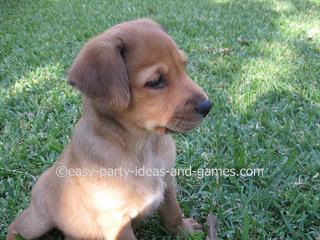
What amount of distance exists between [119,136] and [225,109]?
6.57ft

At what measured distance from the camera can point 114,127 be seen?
237 centimetres

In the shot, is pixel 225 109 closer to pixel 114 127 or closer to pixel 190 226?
pixel 190 226

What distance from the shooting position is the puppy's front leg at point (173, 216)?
280 cm

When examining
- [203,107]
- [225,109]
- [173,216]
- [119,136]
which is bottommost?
[225,109]

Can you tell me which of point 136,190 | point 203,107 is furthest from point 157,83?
point 136,190

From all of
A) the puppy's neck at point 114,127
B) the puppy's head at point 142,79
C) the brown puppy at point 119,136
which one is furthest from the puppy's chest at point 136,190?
the puppy's head at point 142,79

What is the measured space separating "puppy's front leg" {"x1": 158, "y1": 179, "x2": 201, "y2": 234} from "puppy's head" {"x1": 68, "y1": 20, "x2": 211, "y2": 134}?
2.08 feet

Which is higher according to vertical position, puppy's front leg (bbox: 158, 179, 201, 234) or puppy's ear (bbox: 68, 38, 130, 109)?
puppy's ear (bbox: 68, 38, 130, 109)

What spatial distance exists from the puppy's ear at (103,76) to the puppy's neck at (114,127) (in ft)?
0.60

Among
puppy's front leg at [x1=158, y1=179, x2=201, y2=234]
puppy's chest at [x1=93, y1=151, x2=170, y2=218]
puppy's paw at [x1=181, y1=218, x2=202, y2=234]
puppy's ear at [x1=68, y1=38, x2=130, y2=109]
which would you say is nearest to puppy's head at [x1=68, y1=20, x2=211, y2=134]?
puppy's ear at [x1=68, y1=38, x2=130, y2=109]

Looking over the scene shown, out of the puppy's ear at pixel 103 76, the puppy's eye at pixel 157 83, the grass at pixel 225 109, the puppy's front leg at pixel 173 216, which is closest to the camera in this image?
the puppy's ear at pixel 103 76

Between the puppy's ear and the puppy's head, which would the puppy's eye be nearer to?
the puppy's head

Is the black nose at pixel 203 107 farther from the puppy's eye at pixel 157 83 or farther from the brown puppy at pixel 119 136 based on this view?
the puppy's eye at pixel 157 83

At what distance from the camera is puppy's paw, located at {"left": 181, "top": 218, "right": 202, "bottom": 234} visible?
288 cm
